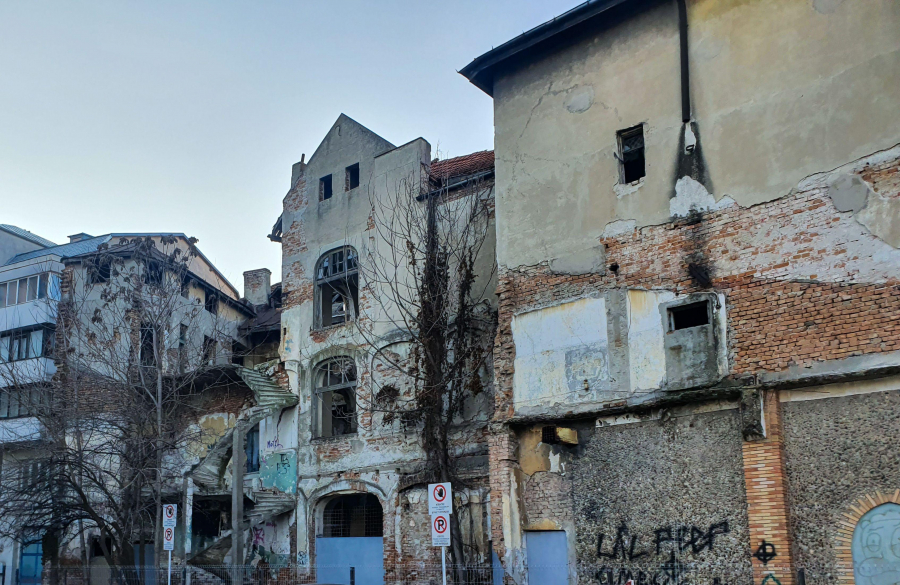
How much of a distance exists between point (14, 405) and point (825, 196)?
2769 centimetres

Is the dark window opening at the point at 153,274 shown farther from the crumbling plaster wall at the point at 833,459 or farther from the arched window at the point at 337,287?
the crumbling plaster wall at the point at 833,459

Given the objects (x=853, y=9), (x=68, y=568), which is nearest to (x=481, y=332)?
(x=853, y=9)

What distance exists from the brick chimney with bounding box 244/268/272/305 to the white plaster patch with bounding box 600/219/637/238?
2085 centimetres

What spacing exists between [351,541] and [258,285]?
1576 centimetres

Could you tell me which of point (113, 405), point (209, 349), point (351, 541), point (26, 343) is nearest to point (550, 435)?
point (351, 541)

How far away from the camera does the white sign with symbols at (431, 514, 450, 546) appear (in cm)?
1267

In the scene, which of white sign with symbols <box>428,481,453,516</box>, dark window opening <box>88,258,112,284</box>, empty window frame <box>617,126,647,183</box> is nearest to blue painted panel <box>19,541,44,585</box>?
dark window opening <box>88,258,112,284</box>

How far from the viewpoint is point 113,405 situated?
958 inches

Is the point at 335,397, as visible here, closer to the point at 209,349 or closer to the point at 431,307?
the point at 431,307

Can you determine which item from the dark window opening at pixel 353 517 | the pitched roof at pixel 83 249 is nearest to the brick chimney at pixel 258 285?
the pitched roof at pixel 83 249

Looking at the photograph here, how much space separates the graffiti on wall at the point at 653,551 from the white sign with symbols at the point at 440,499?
332 cm

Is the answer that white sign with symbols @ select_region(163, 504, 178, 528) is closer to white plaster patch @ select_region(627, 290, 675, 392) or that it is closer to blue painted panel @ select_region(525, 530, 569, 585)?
blue painted panel @ select_region(525, 530, 569, 585)

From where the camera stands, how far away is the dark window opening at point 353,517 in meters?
21.6

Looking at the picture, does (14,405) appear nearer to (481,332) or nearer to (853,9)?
(481,332)
